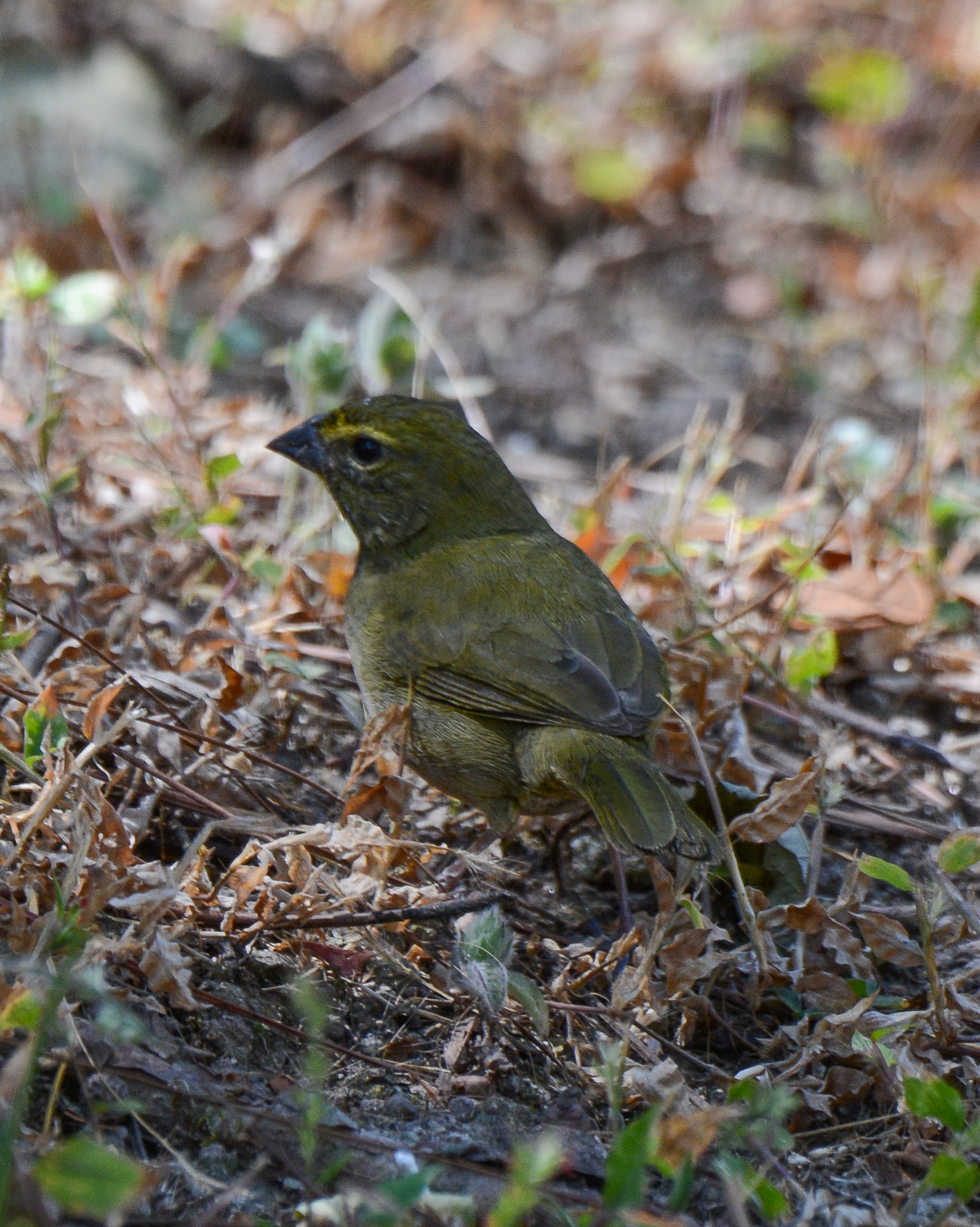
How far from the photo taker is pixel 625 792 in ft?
10.7

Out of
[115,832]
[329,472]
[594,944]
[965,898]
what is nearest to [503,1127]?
[594,944]

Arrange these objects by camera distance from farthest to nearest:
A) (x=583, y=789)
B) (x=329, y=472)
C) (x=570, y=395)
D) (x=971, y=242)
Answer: (x=971, y=242) < (x=570, y=395) < (x=329, y=472) < (x=583, y=789)

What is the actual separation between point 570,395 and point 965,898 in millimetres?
3558

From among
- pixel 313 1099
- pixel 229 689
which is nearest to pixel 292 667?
pixel 229 689

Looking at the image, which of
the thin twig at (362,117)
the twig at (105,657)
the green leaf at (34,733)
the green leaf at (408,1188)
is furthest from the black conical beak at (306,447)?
the thin twig at (362,117)

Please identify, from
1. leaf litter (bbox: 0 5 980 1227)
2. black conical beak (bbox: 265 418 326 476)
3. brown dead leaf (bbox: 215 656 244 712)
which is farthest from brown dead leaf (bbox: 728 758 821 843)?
black conical beak (bbox: 265 418 326 476)

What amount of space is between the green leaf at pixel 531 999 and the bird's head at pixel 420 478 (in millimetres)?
1629

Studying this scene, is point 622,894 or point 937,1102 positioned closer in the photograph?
point 937,1102

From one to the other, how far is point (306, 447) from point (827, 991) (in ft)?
7.49

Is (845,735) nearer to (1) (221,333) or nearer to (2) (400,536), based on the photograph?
(2) (400,536)

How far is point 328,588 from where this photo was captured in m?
4.60

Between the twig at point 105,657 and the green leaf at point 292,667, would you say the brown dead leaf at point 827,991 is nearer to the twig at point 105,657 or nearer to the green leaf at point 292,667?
the green leaf at point 292,667

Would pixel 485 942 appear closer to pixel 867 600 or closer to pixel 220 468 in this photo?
pixel 220 468

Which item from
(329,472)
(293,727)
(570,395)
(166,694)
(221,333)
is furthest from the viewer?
(570,395)
